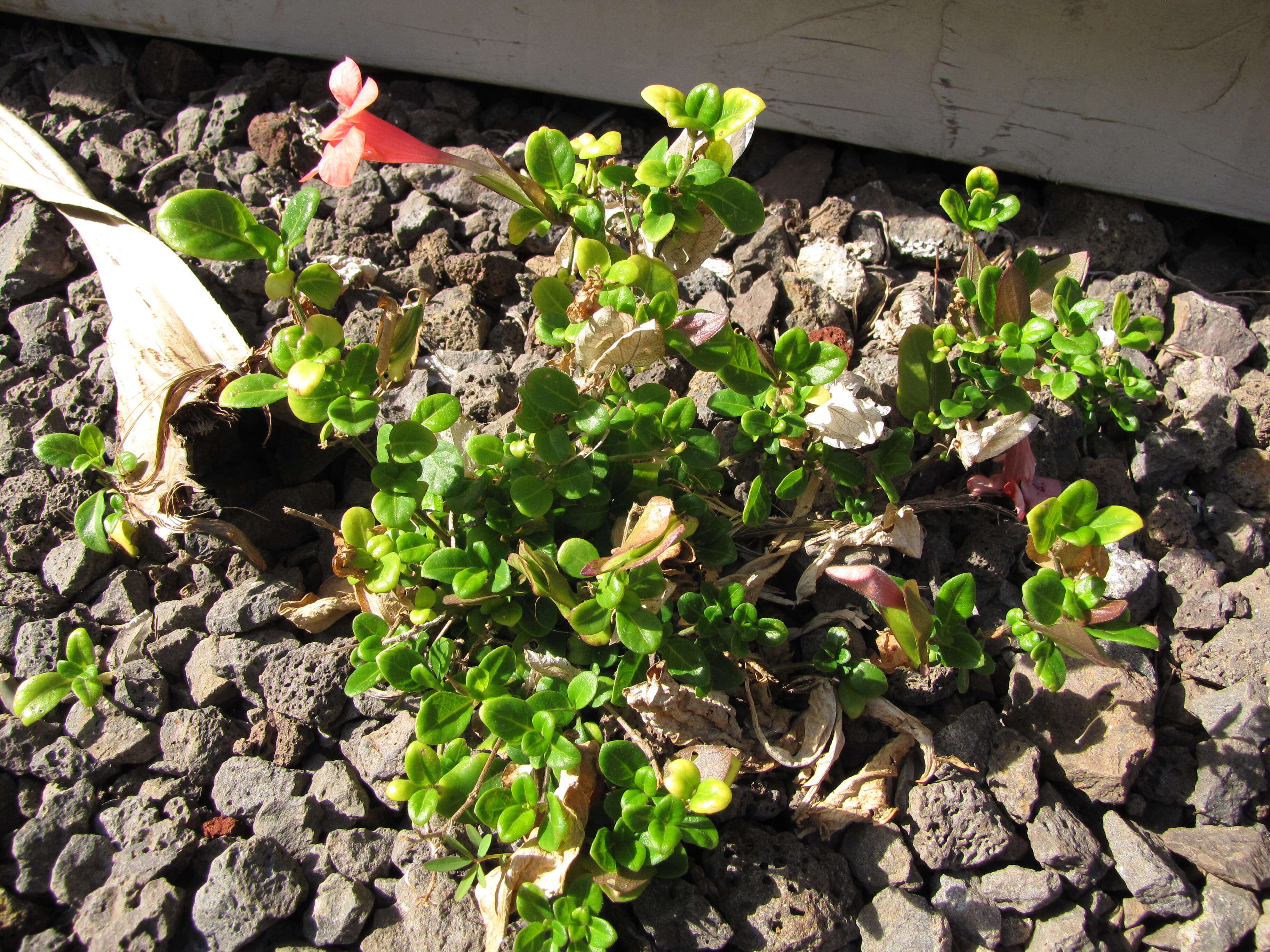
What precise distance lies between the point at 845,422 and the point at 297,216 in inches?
37.6

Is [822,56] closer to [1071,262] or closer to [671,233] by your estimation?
[1071,262]

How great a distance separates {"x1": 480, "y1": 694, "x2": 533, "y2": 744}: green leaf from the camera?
4.07ft

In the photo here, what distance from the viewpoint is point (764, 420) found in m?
1.41

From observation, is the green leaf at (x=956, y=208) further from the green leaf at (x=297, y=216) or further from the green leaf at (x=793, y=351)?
the green leaf at (x=297, y=216)

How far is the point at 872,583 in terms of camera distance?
135 centimetres

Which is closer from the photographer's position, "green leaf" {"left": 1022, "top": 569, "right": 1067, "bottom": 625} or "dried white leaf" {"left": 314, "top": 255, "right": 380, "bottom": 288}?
"green leaf" {"left": 1022, "top": 569, "right": 1067, "bottom": 625}

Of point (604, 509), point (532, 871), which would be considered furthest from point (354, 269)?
point (532, 871)

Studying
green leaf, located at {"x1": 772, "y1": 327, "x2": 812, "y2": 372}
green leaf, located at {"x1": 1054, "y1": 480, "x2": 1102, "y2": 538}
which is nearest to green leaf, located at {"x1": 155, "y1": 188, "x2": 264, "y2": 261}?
green leaf, located at {"x1": 772, "y1": 327, "x2": 812, "y2": 372}

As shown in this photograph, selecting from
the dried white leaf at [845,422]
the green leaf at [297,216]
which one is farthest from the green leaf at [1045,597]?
the green leaf at [297,216]

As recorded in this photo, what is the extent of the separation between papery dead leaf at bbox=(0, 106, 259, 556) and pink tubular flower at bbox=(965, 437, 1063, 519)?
152 centimetres

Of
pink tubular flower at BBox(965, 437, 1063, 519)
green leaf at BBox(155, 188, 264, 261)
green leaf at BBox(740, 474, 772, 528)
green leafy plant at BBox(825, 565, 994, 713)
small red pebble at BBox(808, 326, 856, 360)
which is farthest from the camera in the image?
small red pebble at BBox(808, 326, 856, 360)

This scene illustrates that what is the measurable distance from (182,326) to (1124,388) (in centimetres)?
200

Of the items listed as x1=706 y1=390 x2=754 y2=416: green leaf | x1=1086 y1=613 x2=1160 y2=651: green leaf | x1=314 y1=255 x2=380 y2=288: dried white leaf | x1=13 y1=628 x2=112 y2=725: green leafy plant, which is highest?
x1=314 y1=255 x2=380 y2=288: dried white leaf

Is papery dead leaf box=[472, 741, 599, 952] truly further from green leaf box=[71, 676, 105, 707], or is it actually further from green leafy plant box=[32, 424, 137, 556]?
green leafy plant box=[32, 424, 137, 556]
